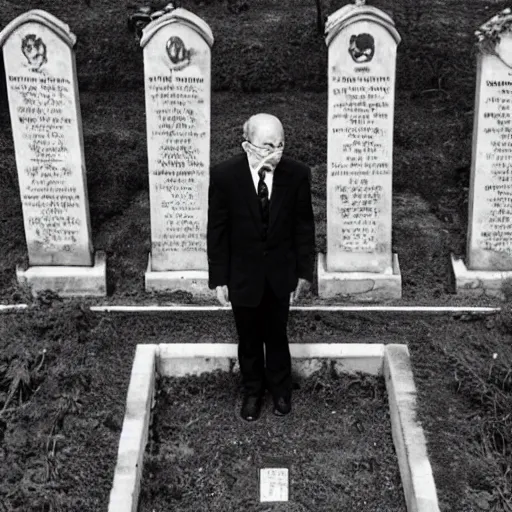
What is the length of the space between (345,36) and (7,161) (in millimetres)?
4370

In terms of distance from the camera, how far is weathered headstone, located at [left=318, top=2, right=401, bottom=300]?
6773 mm

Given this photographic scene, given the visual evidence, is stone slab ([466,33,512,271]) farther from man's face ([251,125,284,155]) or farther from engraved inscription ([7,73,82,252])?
engraved inscription ([7,73,82,252])

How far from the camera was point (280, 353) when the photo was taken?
5.73 meters

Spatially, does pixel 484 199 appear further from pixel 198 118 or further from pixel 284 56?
pixel 284 56

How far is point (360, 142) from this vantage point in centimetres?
707

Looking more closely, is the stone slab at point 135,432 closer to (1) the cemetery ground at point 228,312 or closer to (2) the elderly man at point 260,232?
(1) the cemetery ground at point 228,312

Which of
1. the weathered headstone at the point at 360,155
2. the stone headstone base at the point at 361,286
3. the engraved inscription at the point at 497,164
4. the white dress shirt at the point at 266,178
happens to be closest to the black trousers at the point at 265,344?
the white dress shirt at the point at 266,178

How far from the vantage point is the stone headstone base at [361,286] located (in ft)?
24.1

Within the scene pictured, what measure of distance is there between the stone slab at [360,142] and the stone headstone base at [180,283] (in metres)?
1.00

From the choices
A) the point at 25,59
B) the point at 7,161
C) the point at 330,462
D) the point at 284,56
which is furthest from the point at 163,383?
the point at 284,56

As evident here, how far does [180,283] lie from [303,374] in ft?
5.53

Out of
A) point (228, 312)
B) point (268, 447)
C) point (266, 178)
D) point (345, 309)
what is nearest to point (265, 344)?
point (268, 447)

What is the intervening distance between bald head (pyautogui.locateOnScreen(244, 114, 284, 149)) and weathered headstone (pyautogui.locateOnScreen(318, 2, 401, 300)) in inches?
78.2

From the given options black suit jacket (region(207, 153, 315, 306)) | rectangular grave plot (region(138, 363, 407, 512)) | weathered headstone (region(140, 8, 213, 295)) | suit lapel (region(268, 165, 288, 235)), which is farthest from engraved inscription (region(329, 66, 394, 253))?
suit lapel (region(268, 165, 288, 235))
